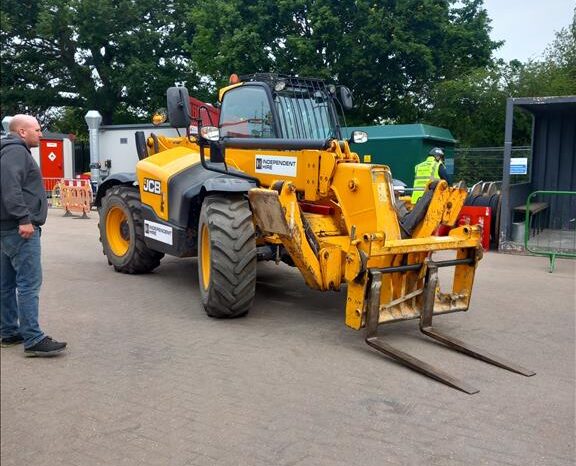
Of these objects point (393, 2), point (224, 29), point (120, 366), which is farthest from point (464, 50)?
point (120, 366)

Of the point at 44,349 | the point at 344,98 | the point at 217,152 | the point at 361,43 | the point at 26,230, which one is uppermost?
the point at 361,43

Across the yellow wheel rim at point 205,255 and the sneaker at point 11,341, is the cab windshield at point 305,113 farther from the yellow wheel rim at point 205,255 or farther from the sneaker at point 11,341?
the sneaker at point 11,341

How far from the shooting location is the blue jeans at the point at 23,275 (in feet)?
15.7

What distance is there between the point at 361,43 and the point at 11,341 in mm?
17473

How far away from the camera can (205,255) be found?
6531 mm

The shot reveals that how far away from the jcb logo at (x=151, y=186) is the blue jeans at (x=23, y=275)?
99.4 inches

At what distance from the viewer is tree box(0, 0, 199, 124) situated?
26.5 metres

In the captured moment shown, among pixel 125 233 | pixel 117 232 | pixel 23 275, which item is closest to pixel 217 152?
pixel 125 233

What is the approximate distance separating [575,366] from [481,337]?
3.00 ft

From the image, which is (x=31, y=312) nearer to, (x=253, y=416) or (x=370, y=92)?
(x=253, y=416)

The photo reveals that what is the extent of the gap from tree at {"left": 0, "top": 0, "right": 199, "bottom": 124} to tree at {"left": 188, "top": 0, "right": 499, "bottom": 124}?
5.58 meters

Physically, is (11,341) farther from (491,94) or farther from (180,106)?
(491,94)

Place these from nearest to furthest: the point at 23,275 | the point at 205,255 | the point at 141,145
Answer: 1. the point at 23,275
2. the point at 205,255
3. the point at 141,145

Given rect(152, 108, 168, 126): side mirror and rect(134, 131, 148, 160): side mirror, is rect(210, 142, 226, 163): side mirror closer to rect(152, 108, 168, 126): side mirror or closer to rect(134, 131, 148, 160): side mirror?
rect(152, 108, 168, 126): side mirror
